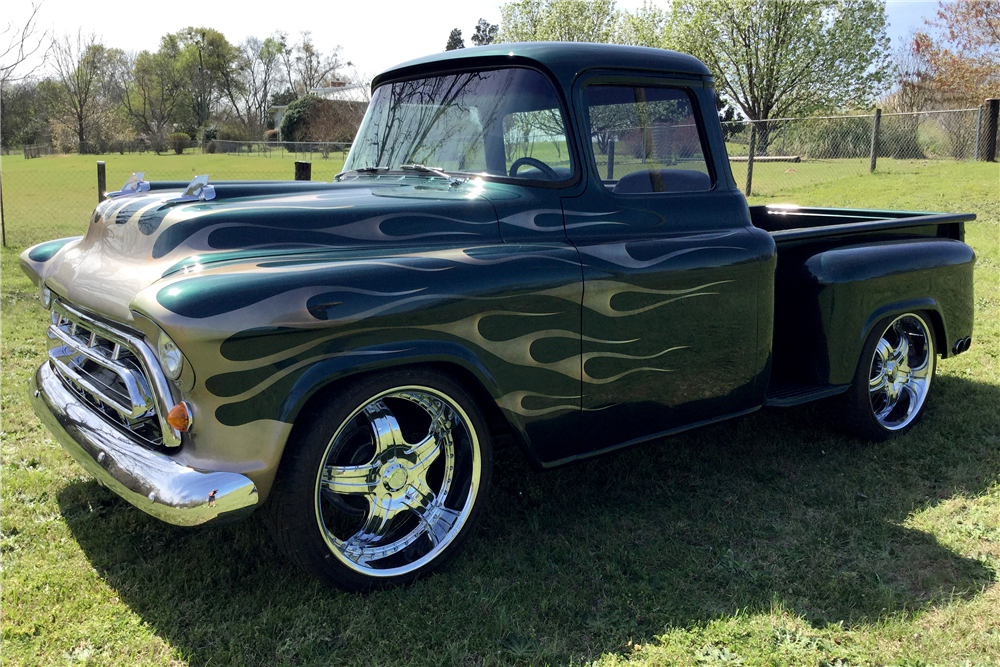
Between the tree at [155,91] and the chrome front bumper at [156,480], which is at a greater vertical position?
the tree at [155,91]

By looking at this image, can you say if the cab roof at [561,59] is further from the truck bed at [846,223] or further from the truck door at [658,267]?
the truck bed at [846,223]

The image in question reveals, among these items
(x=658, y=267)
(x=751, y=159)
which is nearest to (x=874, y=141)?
(x=751, y=159)

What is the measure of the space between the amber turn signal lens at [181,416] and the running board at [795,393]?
8.97 feet

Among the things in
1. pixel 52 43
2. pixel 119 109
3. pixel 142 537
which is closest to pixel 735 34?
pixel 52 43

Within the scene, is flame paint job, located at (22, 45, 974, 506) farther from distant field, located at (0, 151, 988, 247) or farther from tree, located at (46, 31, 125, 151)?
Answer: tree, located at (46, 31, 125, 151)

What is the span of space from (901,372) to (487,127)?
299 centimetres

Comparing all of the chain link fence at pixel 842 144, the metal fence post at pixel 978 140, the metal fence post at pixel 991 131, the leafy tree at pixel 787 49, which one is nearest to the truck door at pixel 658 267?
the chain link fence at pixel 842 144

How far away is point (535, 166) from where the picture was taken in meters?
3.28

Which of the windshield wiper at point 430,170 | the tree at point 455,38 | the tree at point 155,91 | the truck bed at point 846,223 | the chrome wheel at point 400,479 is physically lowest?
the chrome wheel at point 400,479

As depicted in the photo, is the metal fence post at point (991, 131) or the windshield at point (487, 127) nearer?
the windshield at point (487, 127)

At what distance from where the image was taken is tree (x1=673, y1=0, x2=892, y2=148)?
108 feet

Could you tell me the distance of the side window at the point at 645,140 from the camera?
3414 mm

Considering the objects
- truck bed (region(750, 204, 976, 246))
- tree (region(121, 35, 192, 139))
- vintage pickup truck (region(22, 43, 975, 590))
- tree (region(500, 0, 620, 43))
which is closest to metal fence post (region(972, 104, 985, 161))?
truck bed (region(750, 204, 976, 246))

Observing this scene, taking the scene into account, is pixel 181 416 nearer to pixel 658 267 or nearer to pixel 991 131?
pixel 658 267
